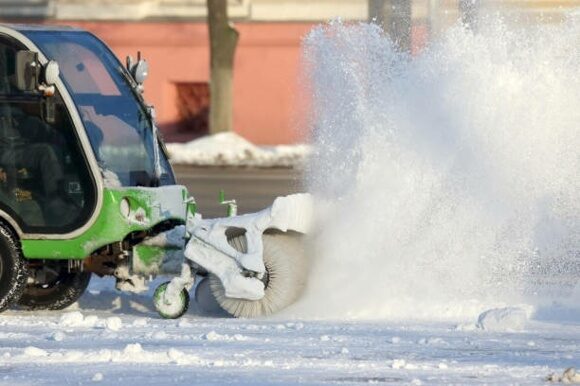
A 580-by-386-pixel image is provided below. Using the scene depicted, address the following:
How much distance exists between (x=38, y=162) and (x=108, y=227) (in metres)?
0.63

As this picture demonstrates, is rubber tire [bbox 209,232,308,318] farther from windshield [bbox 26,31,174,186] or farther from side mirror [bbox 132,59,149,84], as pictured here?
side mirror [bbox 132,59,149,84]

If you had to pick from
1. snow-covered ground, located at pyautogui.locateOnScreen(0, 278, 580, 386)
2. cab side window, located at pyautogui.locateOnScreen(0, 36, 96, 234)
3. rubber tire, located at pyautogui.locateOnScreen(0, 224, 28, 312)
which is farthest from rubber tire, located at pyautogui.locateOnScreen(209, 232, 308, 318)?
rubber tire, located at pyautogui.locateOnScreen(0, 224, 28, 312)

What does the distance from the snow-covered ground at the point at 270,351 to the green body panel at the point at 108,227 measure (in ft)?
1.35

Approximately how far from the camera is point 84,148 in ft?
37.9

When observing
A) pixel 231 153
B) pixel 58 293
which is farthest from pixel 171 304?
pixel 231 153

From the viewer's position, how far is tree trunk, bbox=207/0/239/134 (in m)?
29.7

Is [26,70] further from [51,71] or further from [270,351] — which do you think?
[270,351]

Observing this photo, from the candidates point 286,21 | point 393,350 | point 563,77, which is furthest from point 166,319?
point 286,21

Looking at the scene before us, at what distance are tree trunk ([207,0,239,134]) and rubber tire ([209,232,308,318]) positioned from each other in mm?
18309

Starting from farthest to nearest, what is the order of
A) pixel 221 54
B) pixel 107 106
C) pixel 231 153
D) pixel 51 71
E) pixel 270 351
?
pixel 221 54
pixel 231 153
pixel 107 106
pixel 51 71
pixel 270 351

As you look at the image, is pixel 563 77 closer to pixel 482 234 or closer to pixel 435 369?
pixel 482 234

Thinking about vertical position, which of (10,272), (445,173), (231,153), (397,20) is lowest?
(231,153)

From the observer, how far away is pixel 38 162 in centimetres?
1162

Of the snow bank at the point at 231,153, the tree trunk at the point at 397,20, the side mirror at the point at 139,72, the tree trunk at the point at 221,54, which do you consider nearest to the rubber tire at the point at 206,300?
the side mirror at the point at 139,72
